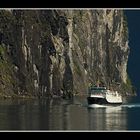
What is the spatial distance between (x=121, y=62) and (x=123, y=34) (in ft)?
52.1

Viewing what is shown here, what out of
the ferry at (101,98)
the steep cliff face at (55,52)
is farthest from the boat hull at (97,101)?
the steep cliff face at (55,52)

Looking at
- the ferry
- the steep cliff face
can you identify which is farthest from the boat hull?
the steep cliff face

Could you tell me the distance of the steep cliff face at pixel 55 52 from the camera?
13550 centimetres

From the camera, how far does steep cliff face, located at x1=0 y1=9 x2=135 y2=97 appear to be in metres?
136

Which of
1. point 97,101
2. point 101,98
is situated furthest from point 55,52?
point 97,101

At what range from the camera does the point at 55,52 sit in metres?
144

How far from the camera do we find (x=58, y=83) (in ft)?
465

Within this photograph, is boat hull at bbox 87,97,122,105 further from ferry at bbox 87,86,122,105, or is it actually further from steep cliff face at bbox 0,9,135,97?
steep cliff face at bbox 0,9,135,97

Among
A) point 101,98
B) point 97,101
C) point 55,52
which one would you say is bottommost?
point 97,101

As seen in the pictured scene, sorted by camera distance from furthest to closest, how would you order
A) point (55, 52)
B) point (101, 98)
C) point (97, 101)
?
point (55, 52), point (101, 98), point (97, 101)

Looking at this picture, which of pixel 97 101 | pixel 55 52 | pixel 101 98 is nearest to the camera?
pixel 97 101

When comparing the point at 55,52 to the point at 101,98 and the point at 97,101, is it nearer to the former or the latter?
the point at 101,98
